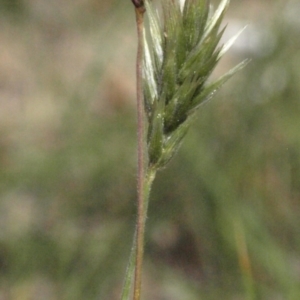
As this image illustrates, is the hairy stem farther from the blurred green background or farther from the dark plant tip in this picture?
the blurred green background

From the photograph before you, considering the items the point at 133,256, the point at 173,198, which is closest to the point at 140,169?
the point at 133,256

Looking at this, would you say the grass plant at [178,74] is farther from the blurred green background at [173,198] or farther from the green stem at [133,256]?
the blurred green background at [173,198]

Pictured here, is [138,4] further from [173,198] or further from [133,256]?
[173,198]

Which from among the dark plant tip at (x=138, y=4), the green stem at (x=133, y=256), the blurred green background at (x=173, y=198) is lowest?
the blurred green background at (x=173, y=198)

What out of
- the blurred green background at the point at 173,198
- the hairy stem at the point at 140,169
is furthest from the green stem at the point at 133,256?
the blurred green background at the point at 173,198

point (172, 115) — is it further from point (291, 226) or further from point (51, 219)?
point (51, 219)

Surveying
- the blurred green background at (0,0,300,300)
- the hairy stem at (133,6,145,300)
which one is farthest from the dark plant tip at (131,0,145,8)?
the blurred green background at (0,0,300,300)

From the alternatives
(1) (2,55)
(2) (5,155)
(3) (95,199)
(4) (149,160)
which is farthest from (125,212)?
(1) (2,55)

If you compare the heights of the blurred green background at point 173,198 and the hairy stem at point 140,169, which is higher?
the hairy stem at point 140,169
